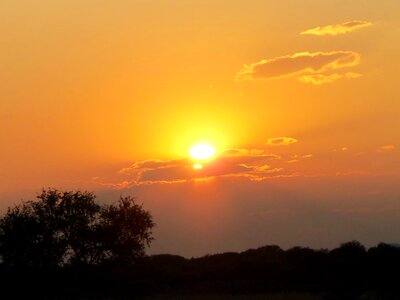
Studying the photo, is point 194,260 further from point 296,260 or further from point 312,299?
point 312,299

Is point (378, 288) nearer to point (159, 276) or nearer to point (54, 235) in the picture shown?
point (54, 235)

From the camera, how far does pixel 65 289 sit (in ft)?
239

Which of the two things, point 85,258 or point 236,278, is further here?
point 236,278

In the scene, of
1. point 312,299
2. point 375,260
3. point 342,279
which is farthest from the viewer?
point 375,260

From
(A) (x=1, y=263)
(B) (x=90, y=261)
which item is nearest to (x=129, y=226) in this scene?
(B) (x=90, y=261)

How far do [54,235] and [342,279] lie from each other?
2486 cm

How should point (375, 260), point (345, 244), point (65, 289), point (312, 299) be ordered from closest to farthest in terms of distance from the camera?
point (312, 299), point (65, 289), point (375, 260), point (345, 244)

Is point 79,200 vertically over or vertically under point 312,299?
over

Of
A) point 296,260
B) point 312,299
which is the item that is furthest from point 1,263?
point 296,260

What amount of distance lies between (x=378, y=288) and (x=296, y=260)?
115ft

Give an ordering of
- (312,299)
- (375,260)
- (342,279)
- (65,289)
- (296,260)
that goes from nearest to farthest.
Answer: (312,299), (65,289), (342,279), (375,260), (296,260)

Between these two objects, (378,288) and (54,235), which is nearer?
(378,288)

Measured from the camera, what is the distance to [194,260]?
351 ft

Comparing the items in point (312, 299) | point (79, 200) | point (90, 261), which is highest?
point (79, 200)
